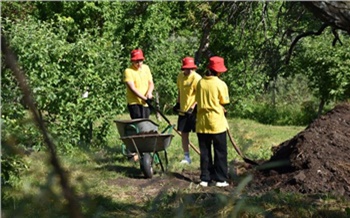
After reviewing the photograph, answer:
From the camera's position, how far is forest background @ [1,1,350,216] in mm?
10086

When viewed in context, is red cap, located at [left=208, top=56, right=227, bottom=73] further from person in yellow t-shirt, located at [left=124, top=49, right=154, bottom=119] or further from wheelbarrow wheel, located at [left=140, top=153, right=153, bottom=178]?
person in yellow t-shirt, located at [left=124, top=49, right=154, bottom=119]

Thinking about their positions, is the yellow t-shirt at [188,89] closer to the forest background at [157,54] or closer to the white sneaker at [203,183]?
the forest background at [157,54]

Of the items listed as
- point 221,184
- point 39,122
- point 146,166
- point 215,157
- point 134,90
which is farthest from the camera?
point 134,90

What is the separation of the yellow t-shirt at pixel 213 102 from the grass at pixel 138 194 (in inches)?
16.8

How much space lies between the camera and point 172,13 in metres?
22.3

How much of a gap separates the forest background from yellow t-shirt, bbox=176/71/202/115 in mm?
644

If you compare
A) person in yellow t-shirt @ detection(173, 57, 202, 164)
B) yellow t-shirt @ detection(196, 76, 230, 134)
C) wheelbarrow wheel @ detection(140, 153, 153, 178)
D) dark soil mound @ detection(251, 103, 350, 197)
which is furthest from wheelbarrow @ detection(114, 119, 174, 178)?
dark soil mound @ detection(251, 103, 350, 197)

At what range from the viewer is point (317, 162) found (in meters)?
8.31

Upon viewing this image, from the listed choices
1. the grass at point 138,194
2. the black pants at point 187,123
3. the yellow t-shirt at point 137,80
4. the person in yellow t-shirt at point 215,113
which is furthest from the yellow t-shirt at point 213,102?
the yellow t-shirt at point 137,80

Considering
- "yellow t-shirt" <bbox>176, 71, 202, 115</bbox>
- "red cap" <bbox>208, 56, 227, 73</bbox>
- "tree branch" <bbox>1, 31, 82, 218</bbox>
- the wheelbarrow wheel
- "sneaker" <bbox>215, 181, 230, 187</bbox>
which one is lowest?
"sneaker" <bbox>215, 181, 230, 187</bbox>

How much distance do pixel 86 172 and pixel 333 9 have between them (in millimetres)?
3064

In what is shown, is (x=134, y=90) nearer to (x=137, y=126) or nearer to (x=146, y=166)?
(x=137, y=126)

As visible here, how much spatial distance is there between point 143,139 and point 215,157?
946mm

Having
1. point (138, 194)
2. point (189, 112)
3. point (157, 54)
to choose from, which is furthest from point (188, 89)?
point (157, 54)
